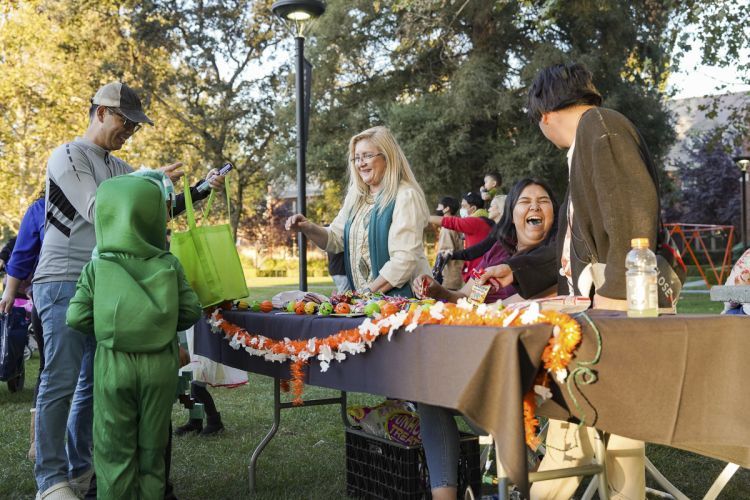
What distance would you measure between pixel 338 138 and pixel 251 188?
11454 mm

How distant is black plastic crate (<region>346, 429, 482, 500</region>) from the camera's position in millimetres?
3459

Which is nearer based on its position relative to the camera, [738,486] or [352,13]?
[738,486]

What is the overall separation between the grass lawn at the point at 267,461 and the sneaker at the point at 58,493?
0.65 m

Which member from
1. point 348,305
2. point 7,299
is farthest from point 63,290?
point 7,299

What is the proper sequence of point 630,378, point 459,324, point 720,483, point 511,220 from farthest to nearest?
point 511,220, point 720,483, point 459,324, point 630,378

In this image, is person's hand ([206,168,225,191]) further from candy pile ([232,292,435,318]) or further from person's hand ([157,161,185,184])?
candy pile ([232,292,435,318])

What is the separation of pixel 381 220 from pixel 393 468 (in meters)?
1.19

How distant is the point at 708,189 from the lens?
34.0 m

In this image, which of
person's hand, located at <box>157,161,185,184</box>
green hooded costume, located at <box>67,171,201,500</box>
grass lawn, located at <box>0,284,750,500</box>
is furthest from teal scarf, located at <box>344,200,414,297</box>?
grass lawn, located at <box>0,284,750,500</box>

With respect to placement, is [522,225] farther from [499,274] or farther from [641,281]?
[641,281]

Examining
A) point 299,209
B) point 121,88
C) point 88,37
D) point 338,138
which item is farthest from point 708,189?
point 121,88

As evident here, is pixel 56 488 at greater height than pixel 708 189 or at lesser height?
lesser

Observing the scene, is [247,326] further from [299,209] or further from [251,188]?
[251,188]

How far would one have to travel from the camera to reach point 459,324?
2150 millimetres
